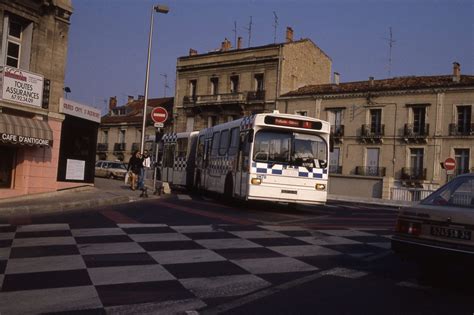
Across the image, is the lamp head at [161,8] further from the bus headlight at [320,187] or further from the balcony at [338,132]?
the balcony at [338,132]

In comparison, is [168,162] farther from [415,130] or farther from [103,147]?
[103,147]

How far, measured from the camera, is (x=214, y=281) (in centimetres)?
586

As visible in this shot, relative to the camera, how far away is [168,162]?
26266 millimetres

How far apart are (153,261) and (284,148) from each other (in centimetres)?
838

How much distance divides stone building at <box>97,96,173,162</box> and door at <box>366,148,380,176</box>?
22.9 meters

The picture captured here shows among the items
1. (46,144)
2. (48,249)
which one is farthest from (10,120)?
(48,249)

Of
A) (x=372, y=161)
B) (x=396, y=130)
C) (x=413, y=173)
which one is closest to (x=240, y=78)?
(x=372, y=161)

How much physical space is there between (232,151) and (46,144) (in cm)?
588

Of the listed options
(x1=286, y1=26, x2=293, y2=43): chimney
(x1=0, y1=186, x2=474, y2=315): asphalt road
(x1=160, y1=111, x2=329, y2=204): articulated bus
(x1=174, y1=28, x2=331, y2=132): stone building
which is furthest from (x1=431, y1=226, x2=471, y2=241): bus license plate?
(x1=286, y1=26, x2=293, y2=43): chimney

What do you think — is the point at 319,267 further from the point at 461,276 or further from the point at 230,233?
the point at 230,233

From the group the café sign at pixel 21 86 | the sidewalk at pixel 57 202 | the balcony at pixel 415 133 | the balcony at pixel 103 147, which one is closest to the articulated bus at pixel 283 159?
the sidewalk at pixel 57 202

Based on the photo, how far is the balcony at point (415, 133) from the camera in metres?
38.4

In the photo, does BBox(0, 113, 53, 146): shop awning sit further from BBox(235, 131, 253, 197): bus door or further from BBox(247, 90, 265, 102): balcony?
BBox(247, 90, 265, 102): balcony

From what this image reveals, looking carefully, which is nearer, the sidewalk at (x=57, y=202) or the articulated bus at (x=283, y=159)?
the sidewalk at (x=57, y=202)
